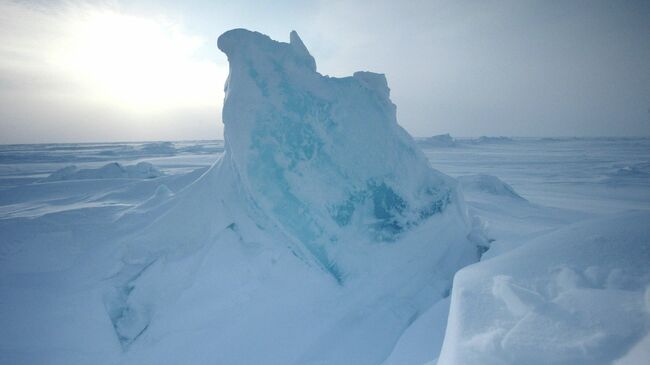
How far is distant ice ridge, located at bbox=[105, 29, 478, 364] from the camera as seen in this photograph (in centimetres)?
293

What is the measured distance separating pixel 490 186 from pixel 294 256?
6971 mm

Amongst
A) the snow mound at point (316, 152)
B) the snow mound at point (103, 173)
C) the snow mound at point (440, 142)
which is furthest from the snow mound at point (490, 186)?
the snow mound at point (440, 142)

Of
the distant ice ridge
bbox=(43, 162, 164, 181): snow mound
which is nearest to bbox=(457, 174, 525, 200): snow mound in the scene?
the distant ice ridge

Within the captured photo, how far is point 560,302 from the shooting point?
144 centimetres

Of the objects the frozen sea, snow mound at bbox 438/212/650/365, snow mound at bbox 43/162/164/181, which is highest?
snow mound at bbox 438/212/650/365

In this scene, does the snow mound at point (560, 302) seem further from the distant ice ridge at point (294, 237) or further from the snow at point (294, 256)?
the distant ice ridge at point (294, 237)

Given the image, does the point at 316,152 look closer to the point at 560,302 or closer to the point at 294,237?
the point at 294,237

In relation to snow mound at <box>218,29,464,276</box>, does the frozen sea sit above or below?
below

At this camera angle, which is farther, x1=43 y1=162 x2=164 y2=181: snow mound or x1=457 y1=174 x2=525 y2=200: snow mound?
x1=43 y1=162 x2=164 y2=181: snow mound

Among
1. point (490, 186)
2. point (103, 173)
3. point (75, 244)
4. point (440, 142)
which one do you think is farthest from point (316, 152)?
point (440, 142)

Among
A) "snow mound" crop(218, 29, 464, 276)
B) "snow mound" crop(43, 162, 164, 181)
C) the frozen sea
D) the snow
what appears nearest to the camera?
the snow

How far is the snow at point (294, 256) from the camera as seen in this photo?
1.91 m

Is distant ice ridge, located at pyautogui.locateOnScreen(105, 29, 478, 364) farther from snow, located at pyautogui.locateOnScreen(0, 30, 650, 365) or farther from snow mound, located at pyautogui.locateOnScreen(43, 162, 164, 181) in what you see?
snow mound, located at pyautogui.locateOnScreen(43, 162, 164, 181)

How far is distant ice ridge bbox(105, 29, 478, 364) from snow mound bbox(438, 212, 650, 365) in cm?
152
